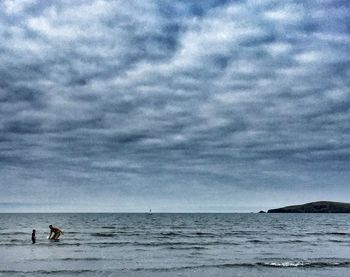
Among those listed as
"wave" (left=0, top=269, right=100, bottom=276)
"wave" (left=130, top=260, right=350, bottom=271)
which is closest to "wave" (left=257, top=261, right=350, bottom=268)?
"wave" (left=130, top=260, right=350, bottom=271)

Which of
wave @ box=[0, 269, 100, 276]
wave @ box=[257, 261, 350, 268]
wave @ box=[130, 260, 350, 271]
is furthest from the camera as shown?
wave @ box=[257, 261, 350, 268]

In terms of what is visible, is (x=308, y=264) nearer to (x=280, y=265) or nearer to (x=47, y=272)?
(x=280, y=265)

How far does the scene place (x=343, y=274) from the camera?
2519 cm

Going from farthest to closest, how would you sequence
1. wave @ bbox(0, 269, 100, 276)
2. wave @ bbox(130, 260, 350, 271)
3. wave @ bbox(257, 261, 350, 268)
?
wave @ bbox(257, 261, 350, 268) < wave @ bbox(130, 260, 350, 271) < wave @ bbox(0, 269, 100, 276)

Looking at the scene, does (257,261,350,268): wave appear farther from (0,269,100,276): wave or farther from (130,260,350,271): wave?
(0,269,100,276): wave

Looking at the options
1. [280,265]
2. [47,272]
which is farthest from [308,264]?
[47,272]

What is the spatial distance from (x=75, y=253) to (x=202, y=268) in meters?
13.4

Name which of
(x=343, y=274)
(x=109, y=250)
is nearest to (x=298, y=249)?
(x=343, y=274)

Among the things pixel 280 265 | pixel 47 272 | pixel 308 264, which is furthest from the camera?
pixel 308 264

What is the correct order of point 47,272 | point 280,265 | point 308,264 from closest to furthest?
point 47,272, point 280,265, point 308,264

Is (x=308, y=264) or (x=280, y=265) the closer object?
(x=280, y=265)

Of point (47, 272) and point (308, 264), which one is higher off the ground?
point (308, 264)

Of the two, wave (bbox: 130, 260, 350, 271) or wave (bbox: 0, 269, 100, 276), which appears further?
wave (bbox: 130, 260, 350, 271)

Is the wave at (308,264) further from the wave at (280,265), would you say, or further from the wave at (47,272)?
the wave at (47,272)
